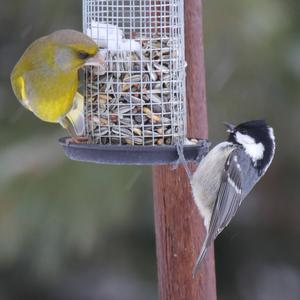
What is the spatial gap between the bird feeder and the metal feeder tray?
0.18 meters

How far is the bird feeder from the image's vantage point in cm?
548

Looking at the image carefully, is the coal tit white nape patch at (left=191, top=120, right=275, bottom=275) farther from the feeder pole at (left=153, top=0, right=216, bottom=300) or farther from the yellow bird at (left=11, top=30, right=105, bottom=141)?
the yellow bird at (left=11, top=30, right=105, bottom=141)

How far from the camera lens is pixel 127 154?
515 cm

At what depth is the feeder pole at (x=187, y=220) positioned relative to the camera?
5289 millimetres

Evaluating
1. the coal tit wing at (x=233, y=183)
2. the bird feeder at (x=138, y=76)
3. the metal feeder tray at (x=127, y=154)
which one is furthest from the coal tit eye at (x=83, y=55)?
the coal tit wing at (x=233, y=183)

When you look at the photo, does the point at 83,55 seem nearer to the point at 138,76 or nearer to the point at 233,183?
the point at 138,76

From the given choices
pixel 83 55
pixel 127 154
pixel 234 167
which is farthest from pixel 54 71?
pixel 234 167

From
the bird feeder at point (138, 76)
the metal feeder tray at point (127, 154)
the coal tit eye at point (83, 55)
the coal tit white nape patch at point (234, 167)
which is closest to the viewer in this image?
the metal feeder tray at point (127, 154)

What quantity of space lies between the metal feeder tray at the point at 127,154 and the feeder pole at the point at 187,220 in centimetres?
18

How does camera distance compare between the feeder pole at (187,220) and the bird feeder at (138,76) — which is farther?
the bird feeder at (138,76)

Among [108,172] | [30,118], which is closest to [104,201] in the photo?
[108,172]

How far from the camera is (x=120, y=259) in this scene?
25.1 ft

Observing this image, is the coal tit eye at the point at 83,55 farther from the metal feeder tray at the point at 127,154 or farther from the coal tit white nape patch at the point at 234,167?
the coal tit white nape patch at the point at 234,167

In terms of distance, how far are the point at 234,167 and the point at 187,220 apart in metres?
0.72
